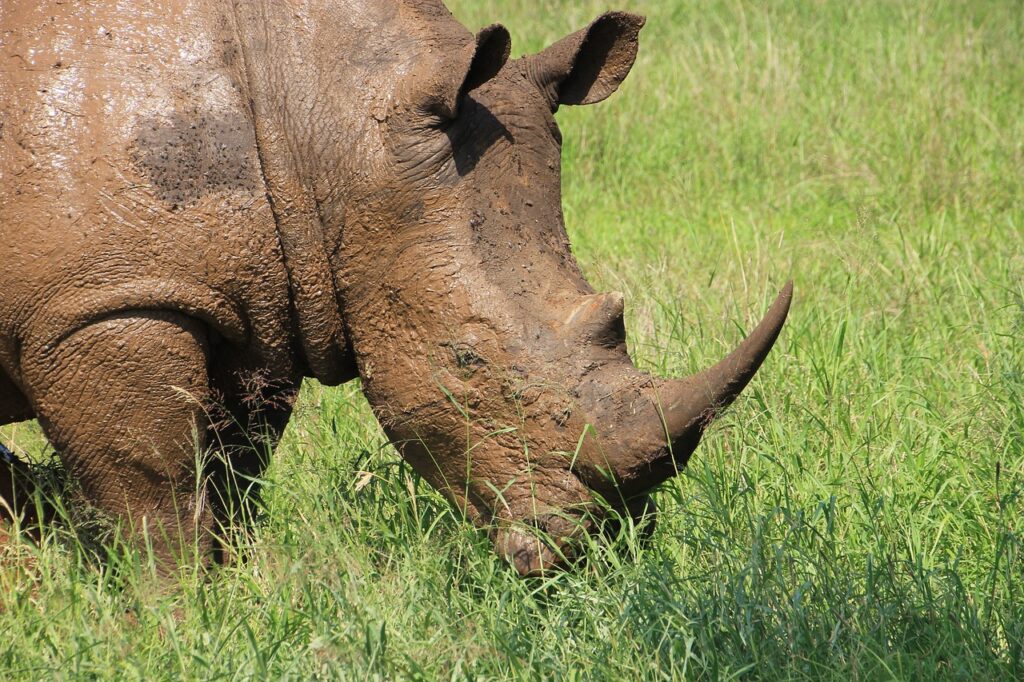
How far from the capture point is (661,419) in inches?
142

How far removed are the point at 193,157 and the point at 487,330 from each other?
879mm

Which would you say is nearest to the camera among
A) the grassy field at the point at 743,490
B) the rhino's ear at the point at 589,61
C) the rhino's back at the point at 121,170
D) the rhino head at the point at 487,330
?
the grassy field at the point at 743,490

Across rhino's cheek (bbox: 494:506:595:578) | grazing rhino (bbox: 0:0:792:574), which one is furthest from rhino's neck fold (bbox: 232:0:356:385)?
rhino's cheek (bbox: 494:506:595:578)

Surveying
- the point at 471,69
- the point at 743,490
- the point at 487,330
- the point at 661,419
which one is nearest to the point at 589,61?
the point at 471,69

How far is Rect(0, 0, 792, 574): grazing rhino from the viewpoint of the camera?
140 inches

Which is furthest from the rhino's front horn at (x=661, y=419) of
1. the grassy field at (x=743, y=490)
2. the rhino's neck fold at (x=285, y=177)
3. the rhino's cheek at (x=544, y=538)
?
the rhino's neck fold at (x=285, y=177)

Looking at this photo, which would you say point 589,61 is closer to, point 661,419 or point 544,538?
point 661,419

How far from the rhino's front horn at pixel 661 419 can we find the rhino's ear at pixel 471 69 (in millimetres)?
885

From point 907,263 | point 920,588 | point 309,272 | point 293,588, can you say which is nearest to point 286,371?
point 309,272

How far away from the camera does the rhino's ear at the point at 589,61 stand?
13.2 ft

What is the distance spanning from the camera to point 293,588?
144 inches

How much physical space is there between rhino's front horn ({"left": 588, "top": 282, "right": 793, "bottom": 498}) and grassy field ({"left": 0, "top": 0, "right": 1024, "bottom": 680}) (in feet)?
0.79

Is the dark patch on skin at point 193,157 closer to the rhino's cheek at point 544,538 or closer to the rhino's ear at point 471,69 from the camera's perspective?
the rhino's ear at point 471,69

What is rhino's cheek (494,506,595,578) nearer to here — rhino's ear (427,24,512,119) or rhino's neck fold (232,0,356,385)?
rhino's neck fold (232,0,356,385)
